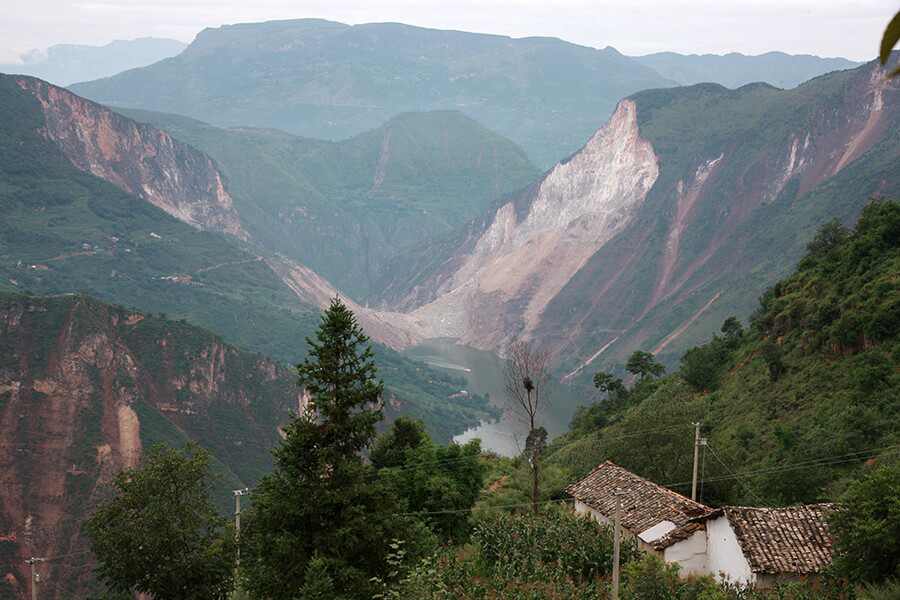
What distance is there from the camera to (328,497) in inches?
767

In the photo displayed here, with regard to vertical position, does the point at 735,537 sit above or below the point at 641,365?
below

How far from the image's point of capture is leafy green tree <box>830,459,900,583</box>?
19.4 meters

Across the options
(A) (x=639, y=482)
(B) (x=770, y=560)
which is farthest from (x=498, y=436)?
(B) (x=770, y=560)

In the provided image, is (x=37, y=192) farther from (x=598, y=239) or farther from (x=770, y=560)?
(x=770, y=560)

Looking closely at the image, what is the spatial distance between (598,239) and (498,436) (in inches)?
1849

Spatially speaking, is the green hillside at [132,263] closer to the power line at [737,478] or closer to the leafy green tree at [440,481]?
the leafy green tree at [440,481]

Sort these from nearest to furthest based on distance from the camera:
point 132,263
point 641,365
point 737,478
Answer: point 737,478
point 641,365
point 132,263

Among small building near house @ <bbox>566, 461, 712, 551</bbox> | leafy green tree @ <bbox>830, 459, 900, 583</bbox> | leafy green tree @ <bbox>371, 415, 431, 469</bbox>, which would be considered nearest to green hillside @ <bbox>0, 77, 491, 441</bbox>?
leafy green tree @ <bbox>371, 415, 431, 469</bbox>

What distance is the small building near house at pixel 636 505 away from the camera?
24609mm

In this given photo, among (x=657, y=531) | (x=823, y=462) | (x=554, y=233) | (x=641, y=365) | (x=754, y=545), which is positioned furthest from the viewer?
(x=554, y=233)

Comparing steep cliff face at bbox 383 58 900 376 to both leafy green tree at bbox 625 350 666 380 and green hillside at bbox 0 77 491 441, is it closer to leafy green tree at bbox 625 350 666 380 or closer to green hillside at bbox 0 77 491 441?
green hillside at bbox 0 77 491 441

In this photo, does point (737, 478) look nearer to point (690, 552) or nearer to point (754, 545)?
point (690, 552)

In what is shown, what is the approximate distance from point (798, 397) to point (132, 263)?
321 feet

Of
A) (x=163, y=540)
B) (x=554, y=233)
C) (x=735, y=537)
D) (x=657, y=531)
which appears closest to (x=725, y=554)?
(x=735, y=537)
